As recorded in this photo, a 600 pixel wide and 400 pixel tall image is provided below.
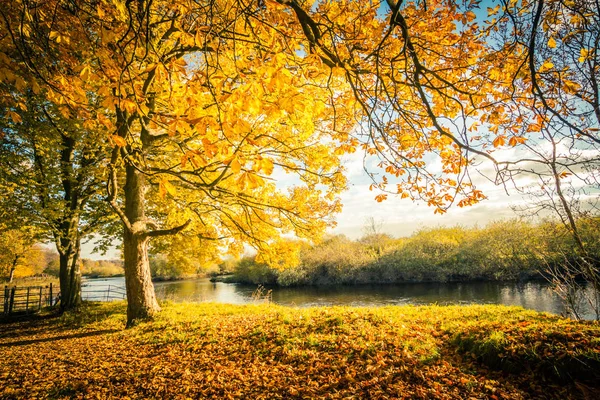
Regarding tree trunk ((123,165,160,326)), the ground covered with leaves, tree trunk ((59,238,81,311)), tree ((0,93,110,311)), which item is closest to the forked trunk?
tree trunk ((123,165,160,326))

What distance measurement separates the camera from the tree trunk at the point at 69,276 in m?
13.2

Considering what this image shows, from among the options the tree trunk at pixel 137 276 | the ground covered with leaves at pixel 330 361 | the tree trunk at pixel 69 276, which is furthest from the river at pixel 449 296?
the ground covered with leaves at pixel 330 361

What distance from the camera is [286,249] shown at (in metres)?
8.30

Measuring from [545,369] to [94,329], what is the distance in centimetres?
1089

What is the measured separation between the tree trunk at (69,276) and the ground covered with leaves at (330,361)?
725cm

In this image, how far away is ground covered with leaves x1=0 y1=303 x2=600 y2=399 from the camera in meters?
3.63

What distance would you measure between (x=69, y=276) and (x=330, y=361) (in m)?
14.3

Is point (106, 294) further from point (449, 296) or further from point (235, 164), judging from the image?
point (235, 164)

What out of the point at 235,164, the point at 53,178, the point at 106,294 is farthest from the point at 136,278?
the point at 106,294

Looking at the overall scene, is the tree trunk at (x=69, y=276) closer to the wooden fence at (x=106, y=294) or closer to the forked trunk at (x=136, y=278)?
the wooden fence at (x=106, y=294)

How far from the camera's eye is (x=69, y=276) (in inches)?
529

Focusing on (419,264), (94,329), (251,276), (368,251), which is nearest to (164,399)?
(94,329)

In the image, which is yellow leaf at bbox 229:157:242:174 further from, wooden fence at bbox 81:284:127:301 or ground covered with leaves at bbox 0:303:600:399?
wooden fence at bbox 81:284:127:301

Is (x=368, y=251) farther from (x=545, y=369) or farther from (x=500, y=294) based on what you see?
(x=545, y=369)
